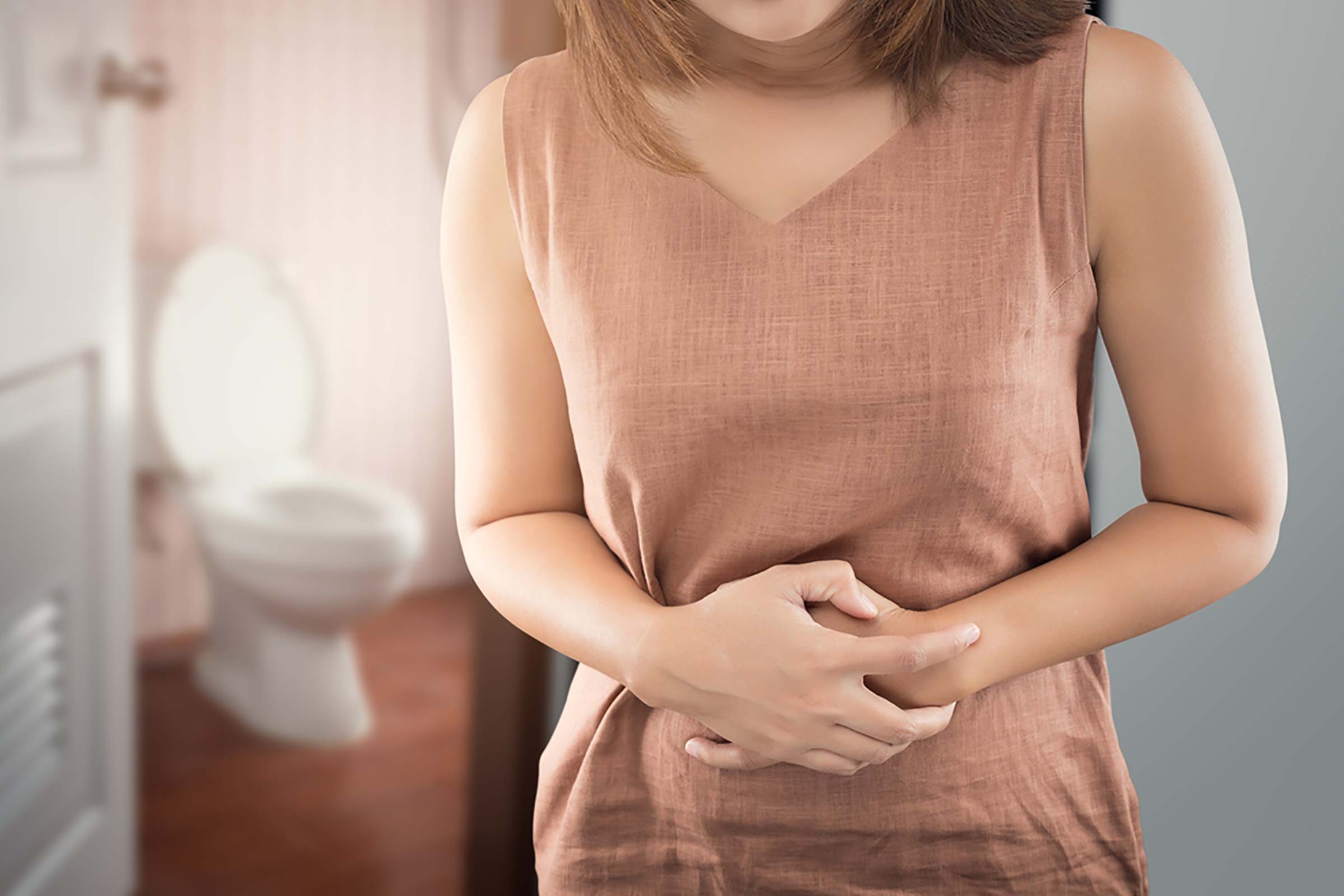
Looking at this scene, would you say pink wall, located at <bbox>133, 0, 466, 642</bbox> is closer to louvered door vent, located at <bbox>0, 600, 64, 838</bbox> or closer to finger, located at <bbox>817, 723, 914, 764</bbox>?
louvered door vent, located at <bbox>0, 600, 64, 838</bbox>

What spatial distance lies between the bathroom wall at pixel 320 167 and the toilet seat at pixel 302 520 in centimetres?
14

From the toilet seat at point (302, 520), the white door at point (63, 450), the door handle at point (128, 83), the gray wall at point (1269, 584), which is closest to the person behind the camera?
the gray wall at point (1269, 584)

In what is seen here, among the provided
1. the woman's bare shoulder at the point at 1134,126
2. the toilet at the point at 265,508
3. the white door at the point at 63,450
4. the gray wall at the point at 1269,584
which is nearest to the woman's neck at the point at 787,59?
the woman's bare shoulder at the point at 1134,126

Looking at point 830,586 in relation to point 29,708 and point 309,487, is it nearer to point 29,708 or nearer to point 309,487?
point 29,708

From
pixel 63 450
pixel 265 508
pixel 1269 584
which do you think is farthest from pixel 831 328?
pixel 265 508

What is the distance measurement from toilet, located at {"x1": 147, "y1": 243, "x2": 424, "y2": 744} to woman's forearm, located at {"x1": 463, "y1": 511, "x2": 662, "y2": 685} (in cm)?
124

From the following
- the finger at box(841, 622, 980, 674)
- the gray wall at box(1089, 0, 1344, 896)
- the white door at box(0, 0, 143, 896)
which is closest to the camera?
the finger at box(841, 622, 980, 674)

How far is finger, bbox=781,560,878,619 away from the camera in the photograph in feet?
2.06

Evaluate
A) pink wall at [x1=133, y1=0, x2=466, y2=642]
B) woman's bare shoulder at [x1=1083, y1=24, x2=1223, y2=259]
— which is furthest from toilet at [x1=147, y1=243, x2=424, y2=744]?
woman's bare shoulder at [x1=1083, y1=24, x2=1223, y2=259]

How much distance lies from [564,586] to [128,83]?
1.25 m

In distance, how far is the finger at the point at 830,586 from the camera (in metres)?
0.63

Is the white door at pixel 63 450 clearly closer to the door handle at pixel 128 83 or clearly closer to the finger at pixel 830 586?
the door handle at pixel 128 83

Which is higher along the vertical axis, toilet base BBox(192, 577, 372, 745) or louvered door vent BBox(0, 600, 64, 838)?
louvered door vent BBox(0, 600, 64, 838)

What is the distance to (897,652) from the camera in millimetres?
594
